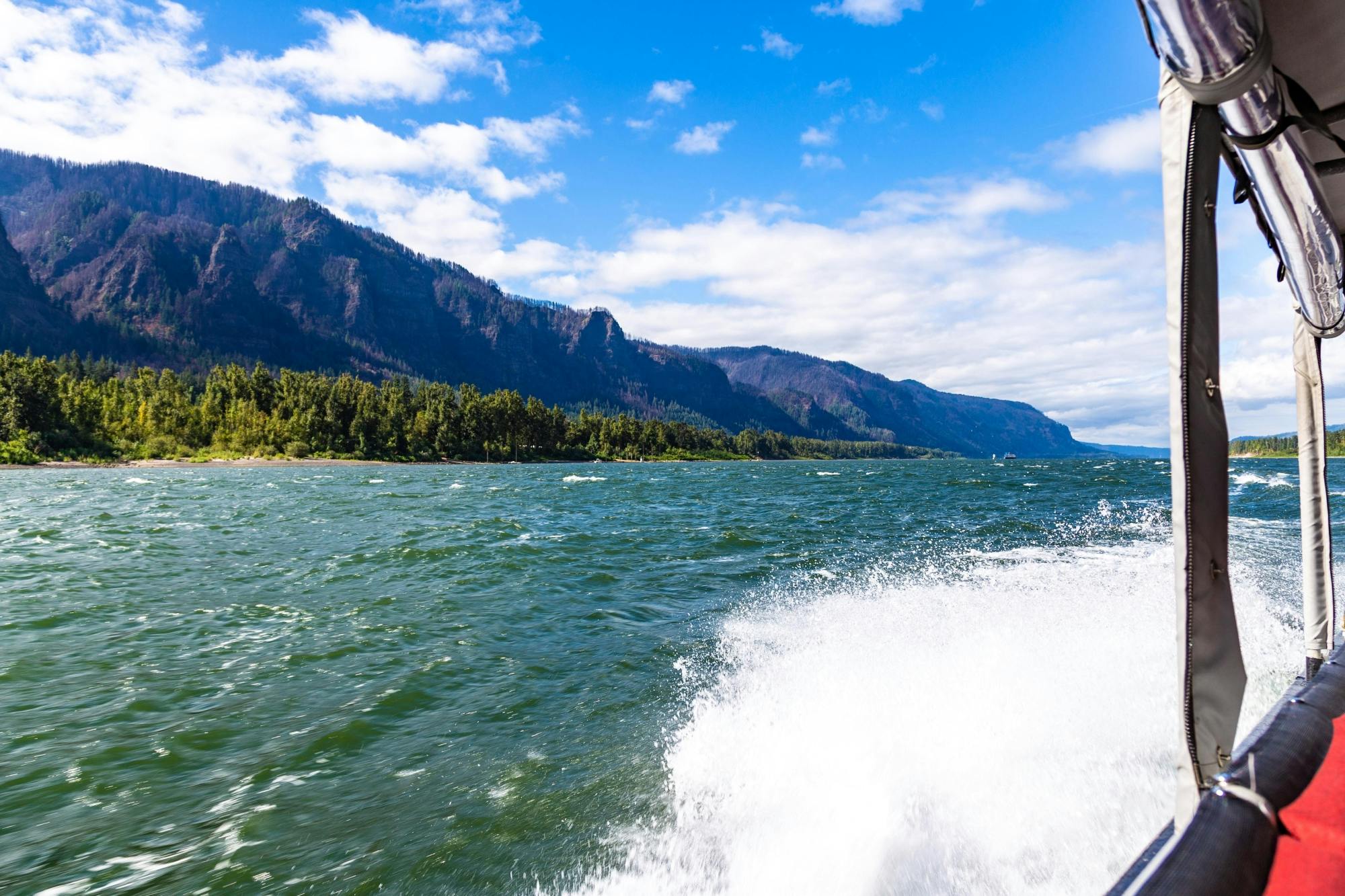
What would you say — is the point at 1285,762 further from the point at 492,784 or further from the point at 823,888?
the point at 492,784

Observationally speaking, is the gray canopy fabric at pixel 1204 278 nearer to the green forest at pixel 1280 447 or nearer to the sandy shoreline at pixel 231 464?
the sandy shoreline at pixel 231 464

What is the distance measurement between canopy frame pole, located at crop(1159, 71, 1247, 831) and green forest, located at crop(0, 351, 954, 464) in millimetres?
100775

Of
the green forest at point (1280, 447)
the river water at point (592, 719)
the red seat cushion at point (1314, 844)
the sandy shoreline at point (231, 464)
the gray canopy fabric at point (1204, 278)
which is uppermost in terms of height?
the green forest at point (1280, 447)

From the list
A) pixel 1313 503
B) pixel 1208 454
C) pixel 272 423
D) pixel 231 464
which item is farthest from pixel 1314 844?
pixel 272 423

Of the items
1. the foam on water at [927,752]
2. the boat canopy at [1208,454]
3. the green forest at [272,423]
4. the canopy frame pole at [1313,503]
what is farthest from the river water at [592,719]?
the green forest at [272,423]

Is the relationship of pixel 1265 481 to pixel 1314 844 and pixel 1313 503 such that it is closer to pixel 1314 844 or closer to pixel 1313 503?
pixel 1313 503

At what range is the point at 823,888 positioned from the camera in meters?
4.19

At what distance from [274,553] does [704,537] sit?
40.4ft

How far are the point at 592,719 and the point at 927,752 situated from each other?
3492mm

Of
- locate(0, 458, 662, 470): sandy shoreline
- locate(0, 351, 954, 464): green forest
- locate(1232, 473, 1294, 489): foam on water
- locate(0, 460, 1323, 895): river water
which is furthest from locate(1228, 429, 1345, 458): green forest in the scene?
locate(0, 460, 1323, 895): river water

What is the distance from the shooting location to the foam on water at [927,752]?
4438mm

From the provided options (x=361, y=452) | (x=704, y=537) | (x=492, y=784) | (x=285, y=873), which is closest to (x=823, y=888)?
(x=492, y=784)

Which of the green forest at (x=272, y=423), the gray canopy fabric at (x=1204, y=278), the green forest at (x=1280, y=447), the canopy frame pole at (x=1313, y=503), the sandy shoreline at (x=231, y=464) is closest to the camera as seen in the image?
the gray canopy fabric at (x=1204, y=278)

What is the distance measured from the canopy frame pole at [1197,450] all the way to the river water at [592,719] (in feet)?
7.49
